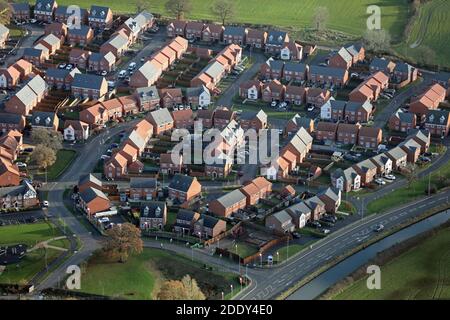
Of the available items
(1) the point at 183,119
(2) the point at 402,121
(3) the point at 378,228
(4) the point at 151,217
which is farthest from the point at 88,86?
(3) the point at 378,228

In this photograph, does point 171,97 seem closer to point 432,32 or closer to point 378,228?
point 378,228

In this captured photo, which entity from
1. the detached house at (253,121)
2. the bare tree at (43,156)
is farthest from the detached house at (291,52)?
the bare tree at (43,156)

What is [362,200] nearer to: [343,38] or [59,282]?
[59,282]

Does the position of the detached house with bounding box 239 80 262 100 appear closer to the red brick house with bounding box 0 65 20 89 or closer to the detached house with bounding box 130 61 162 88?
the detached house with bounding box 130 61 162 88

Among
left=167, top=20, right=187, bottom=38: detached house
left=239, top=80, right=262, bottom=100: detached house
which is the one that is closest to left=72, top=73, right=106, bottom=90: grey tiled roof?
left=239, top=80, right=262, bottom=100: detached house

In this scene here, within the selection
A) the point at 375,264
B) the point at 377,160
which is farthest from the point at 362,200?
the point at 375,264
